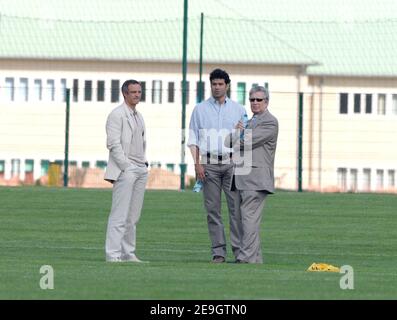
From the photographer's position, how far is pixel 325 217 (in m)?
26.3

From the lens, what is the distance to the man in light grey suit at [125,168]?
1709 centimetres

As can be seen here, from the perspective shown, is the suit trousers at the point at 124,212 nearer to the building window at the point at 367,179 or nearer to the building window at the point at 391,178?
the building window at the point at 367,179

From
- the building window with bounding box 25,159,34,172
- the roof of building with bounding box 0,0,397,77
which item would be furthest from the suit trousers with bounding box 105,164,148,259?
the roof of building with bounding box 0,0,397,77

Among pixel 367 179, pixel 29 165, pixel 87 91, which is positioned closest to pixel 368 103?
pixel 367 179

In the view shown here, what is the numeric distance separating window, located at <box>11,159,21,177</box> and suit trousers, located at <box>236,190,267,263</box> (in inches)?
1473

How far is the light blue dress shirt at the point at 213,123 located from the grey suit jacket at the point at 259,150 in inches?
12.7

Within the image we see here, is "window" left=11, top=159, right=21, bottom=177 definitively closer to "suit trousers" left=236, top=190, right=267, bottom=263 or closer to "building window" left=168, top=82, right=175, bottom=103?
"building window" left=168, top=82, right=175, bottom=103

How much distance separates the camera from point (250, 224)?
17172mm

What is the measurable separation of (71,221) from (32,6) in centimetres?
3694

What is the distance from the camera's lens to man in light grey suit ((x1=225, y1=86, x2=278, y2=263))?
17125mm

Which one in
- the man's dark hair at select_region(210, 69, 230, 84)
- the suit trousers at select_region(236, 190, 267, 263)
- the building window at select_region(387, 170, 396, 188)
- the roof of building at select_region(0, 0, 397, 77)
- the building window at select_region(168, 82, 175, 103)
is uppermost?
the roof of building at select_region(0, 0, 397, 77)

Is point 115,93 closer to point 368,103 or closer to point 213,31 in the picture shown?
point 213,31

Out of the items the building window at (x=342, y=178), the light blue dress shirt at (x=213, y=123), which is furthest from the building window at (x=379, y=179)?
the light blue dress shirt at (x=213, y=123)
